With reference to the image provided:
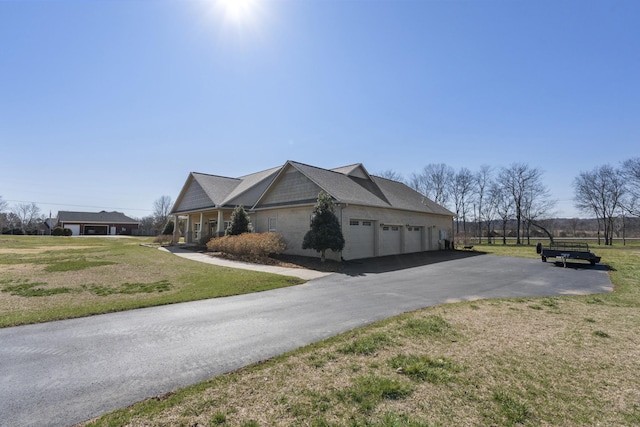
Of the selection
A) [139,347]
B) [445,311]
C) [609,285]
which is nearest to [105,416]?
[139,347]

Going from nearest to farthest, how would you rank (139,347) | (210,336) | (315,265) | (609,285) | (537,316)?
(139,347), (210,336), (537,316), (609,285), (315,265)

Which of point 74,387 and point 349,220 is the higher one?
point 349,220

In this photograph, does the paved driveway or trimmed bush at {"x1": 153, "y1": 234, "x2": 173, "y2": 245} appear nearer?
the paved driveway

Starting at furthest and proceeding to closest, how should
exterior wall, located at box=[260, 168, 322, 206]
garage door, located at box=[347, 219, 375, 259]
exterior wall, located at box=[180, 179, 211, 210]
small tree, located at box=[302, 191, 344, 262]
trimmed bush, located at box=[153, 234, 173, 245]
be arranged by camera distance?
1. trimmed bush, located at box=[153, 234, 173, 245]
2. exterior wall, located at box=[180, 179, 211, 210]
3. exterior wall, located at box=[260, 168, 322, 206]
4. garage door, located at box=[347, 219, 375, 259]
5. small tree, located at box=[302, 191, 344, 262]

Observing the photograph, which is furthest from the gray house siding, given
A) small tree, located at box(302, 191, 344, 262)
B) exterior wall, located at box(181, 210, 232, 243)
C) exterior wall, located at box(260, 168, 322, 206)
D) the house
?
small tree, located at box(302, 191, 344, 262)

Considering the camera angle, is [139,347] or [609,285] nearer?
[139,347]

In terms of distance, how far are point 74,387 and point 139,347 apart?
128cm

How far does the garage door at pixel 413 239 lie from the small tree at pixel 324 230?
8336mm

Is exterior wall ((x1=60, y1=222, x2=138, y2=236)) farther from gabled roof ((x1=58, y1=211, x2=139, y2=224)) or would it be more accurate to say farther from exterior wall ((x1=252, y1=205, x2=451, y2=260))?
exterior wall ((x1=252, y1=205, x2=451, y2=260))

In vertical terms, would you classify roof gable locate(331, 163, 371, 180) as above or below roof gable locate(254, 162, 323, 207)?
above

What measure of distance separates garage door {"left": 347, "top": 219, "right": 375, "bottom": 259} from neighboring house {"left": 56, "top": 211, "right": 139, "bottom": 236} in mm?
63007

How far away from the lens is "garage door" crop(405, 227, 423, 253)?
22.7m

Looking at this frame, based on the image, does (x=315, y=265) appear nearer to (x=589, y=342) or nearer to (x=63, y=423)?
(x=589, y=342)

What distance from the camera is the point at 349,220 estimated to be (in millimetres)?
17812
